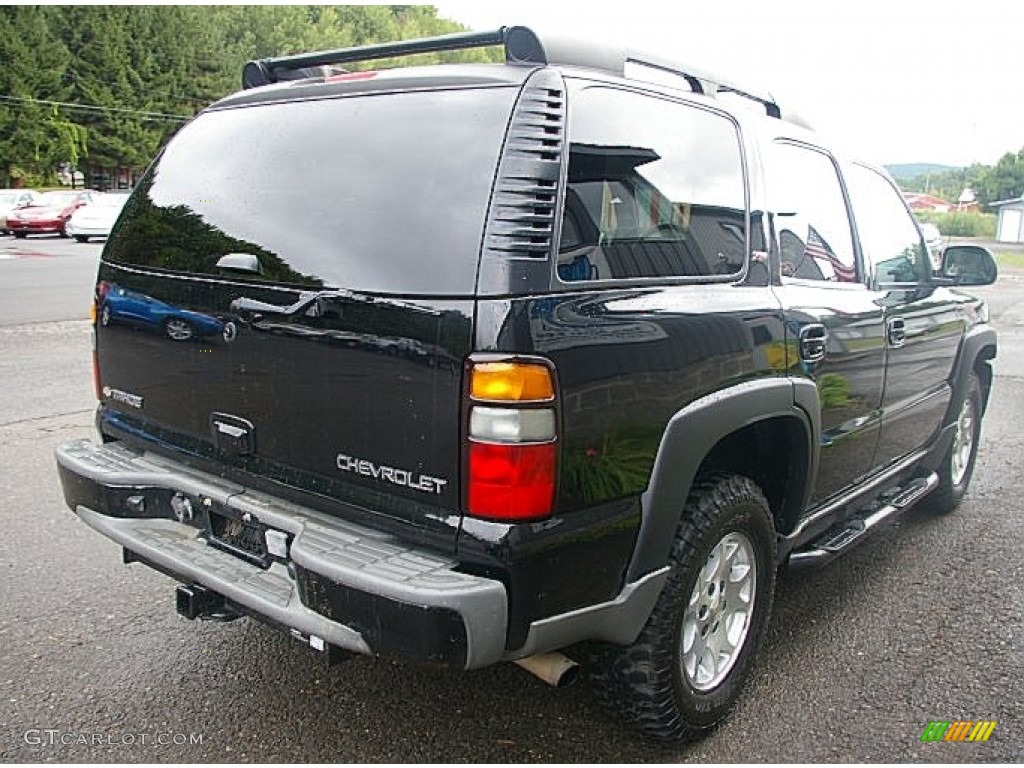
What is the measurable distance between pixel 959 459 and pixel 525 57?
392cm

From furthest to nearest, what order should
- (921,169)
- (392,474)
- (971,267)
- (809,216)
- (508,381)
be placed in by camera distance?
(921,169)
(971,267)
(809,216)
(392,474)
(508,381)

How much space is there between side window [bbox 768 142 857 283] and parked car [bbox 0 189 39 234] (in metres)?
30.9

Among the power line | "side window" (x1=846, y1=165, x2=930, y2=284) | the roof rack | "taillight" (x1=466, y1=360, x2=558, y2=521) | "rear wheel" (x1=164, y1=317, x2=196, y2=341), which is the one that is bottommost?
"taillight" (x1=466, y1=360, x2=558, y2=521)

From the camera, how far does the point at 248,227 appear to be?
273cm

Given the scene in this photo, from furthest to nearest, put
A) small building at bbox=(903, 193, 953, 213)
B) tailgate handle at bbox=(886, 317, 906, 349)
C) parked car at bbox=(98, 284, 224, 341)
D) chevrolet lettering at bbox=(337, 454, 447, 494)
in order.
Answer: small building at bbox=(903, 193, 953, 213)
tailgate handle at bbox=(886, 317, 906, 349)
parked car at bbox=(98, 284, 224, 341)
chevrolet lettering at bbox=(337, 454, 447, 494)

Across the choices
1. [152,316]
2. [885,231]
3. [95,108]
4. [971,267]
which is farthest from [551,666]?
[95,108]

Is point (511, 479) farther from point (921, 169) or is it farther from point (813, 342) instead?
point (921, 169)

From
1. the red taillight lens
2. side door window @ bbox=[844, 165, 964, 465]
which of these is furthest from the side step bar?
the red taillight lens

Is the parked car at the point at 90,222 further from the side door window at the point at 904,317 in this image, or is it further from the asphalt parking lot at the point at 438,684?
the side door window at the point at 904,317

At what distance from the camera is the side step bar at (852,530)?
3455 millimetres

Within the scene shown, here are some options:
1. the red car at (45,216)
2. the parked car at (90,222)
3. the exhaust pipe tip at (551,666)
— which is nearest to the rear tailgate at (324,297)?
the exhaust pipe tip at (551,666)

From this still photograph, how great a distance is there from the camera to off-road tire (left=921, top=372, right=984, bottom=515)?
4.98m

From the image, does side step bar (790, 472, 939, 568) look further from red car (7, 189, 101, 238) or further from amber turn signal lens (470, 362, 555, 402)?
red car (7, 189, 101, 238)

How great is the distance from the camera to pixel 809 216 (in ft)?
11.4
